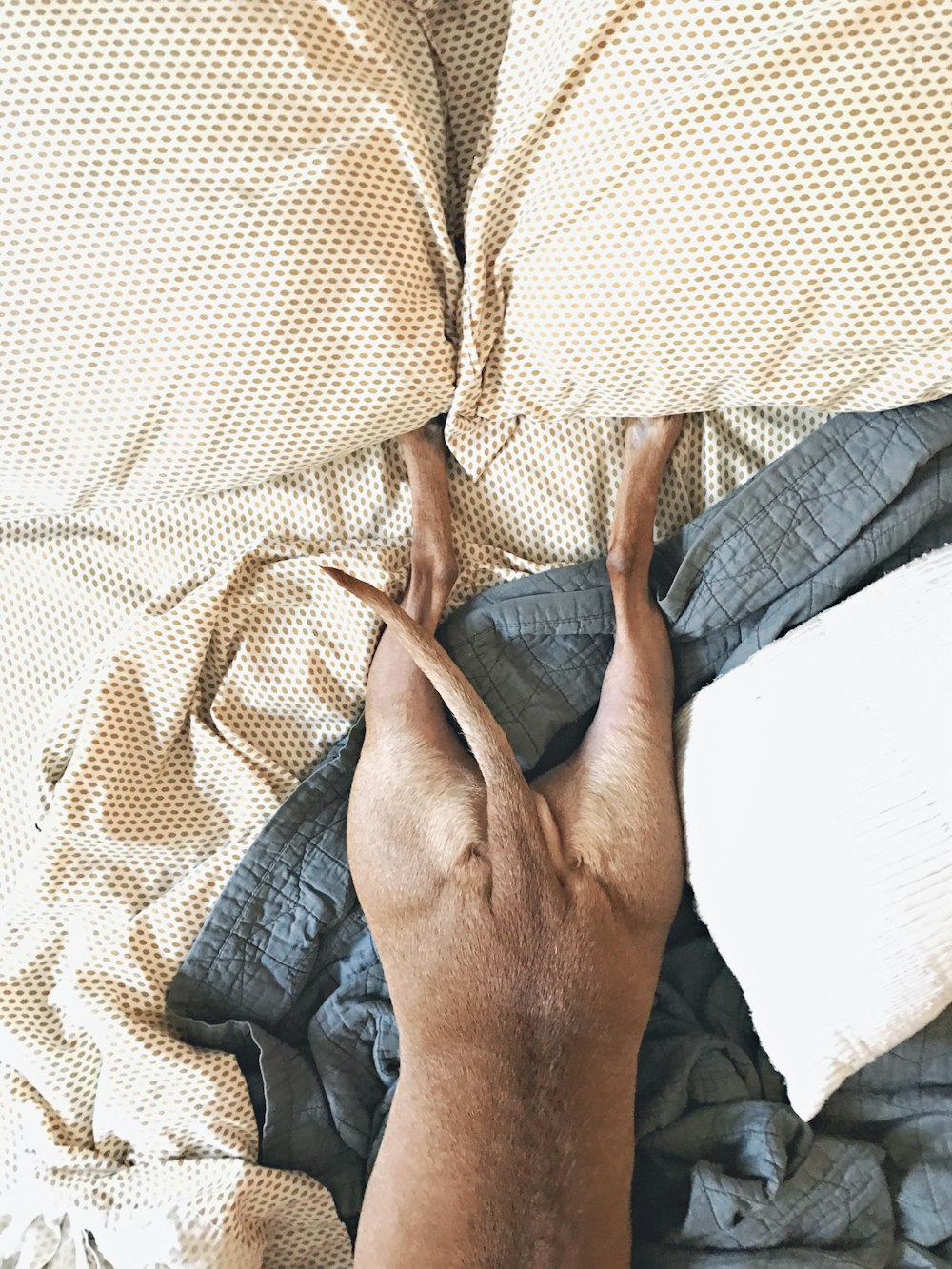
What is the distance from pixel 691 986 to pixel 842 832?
481 millimetres

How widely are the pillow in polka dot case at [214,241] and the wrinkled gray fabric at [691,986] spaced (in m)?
0.43

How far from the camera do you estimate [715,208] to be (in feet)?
3.46

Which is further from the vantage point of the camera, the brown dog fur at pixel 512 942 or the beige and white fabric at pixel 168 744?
the beige and white fabric at pixel 168 744

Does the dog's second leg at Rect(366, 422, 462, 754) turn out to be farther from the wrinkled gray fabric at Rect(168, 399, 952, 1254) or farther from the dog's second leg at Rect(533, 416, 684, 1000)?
the dog's second leg at Rect(533, 416, 684, 1000)

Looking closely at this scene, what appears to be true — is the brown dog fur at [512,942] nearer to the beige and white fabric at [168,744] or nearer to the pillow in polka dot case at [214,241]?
the beige and white fabric at [168,744]

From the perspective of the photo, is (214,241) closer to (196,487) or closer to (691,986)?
(196,487)

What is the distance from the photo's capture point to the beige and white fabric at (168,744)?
1351 mm

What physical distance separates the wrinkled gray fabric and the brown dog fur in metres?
0.10

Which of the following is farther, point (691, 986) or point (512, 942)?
point (691, 986)

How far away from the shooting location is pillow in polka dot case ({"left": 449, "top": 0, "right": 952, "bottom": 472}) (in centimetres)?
97

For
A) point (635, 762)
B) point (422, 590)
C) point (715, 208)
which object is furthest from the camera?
Answer: point (422, 590)

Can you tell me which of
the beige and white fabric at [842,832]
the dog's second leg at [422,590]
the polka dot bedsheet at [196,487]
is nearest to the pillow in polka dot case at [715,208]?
the polka dot bedsheet at [196,487]

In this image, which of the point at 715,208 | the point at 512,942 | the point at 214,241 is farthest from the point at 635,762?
the point at 214,241

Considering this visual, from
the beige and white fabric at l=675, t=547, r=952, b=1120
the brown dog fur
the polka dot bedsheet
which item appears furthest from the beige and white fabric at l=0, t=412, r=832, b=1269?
the beige and white fabric at l=675, t=547, r=952, b=1120
